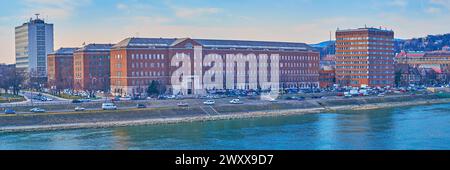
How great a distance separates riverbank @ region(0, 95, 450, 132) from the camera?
46.1 feet

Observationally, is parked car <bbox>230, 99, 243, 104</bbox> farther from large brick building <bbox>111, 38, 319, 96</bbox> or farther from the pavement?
large brick building <bbox>111, 38, 319, 96</bbox>

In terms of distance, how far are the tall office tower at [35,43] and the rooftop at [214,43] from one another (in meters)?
14.0

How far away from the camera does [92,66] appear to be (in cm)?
2638

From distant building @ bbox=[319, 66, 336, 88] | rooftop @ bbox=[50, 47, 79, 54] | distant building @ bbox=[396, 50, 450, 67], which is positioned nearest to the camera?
rooftop @ bbox=[50, 47, 79, 54]

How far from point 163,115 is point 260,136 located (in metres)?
4.85

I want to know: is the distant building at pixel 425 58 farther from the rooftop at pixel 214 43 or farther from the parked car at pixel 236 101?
Result: the parked car at pixel 236 101

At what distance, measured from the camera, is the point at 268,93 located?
22.9 meters

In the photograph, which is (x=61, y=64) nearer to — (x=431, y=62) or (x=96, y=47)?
(x=96, y=47)

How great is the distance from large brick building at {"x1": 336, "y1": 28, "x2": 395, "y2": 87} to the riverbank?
7.26 m

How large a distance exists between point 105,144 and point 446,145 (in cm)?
627

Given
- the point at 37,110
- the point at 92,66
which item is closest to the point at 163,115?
the point at 37,110

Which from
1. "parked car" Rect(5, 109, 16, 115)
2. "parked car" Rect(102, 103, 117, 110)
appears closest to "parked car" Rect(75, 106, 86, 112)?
"parked car" Rect(102, 103, 117, 110)
